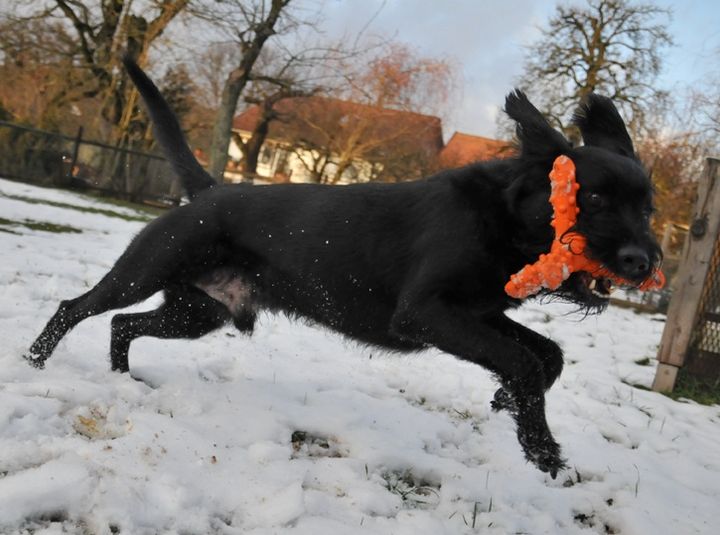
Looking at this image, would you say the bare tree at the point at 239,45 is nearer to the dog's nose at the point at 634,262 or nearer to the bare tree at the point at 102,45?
the bare tree at the point at 102,45

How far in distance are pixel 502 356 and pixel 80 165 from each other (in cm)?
1794

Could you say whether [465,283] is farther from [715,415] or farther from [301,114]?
[301,114]

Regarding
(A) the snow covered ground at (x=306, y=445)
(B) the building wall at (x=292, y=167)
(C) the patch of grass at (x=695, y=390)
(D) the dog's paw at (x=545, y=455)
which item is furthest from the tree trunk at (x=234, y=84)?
(D) the dog's paw at (x=545, y=455)

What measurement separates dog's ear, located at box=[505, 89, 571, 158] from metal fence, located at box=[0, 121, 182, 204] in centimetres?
1507

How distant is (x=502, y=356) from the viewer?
2.47 meters

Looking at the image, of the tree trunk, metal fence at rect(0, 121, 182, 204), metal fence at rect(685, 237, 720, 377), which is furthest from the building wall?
metal fence at rect(685, 237, 720, 377)

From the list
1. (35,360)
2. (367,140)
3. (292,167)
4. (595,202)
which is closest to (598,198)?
(595,202)

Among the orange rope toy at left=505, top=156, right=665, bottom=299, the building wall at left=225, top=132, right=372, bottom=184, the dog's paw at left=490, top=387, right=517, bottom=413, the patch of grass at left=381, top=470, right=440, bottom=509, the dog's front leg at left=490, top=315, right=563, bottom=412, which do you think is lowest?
the patch of grass at left=381, top=470, right=440, bottom=509

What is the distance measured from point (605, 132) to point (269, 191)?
1664 mm

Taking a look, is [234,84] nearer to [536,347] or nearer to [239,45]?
[239,45]

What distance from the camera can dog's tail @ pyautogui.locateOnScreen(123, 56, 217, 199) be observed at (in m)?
3.53

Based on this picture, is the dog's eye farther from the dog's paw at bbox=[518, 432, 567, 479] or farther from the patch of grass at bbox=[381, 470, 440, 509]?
the patch of grass at bbox=[381, 470, 440, 509]

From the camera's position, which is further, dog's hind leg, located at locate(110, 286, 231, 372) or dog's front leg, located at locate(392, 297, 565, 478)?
dog's hind leg, located at locate(110, 286, 231, 372)

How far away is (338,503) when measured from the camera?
2389 mm
